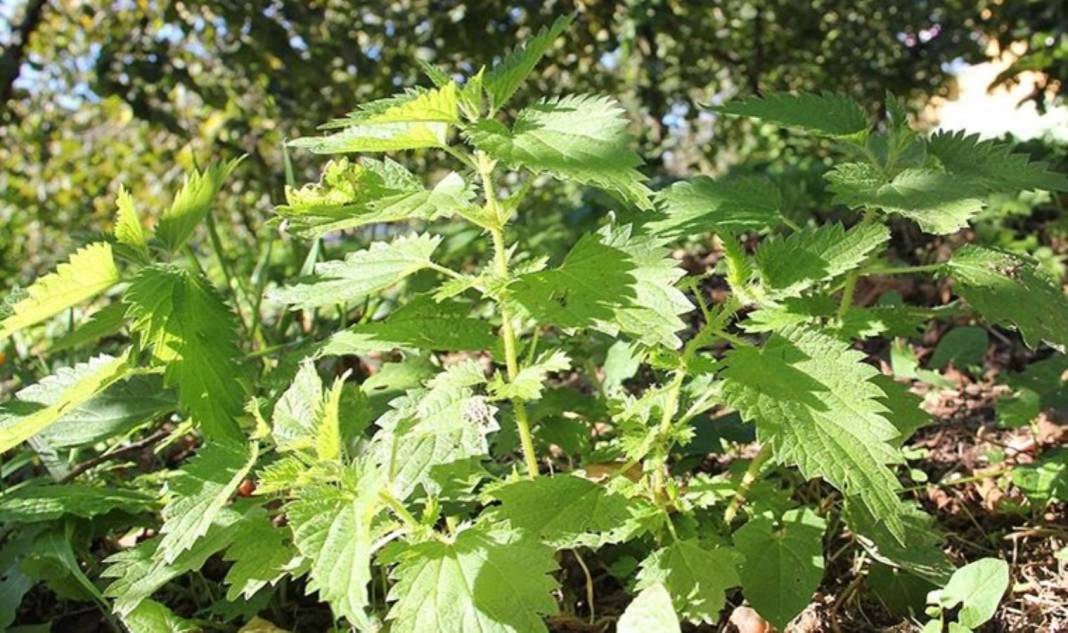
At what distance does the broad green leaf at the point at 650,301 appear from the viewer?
3.60ft

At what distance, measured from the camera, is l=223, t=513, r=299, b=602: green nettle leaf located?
1267mm

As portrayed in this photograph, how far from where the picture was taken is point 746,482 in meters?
1.37

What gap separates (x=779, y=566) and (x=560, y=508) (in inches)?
11.5

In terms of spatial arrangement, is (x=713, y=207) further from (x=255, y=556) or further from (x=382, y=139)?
(x=255, y=556)

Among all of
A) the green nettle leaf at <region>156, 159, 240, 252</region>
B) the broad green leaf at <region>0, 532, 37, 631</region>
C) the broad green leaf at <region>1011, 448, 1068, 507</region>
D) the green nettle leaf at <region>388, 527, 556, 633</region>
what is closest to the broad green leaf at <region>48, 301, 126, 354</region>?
the green nettle leaf at <region>156, 159, 240, 252</region>

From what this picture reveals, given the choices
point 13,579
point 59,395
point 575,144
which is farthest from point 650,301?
point 13,579

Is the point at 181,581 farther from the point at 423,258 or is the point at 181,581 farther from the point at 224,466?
the point at 423,258

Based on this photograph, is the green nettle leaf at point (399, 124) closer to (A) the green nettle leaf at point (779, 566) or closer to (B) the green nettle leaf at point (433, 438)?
(B) the green nettle leaf at point (433, 438)

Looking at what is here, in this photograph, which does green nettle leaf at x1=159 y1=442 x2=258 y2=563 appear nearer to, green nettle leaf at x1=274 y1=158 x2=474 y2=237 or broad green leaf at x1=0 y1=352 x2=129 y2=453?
broad green leaf at x1=0 y1=352 x2=129 y2=453

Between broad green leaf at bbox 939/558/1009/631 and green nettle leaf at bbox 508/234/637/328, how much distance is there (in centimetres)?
54

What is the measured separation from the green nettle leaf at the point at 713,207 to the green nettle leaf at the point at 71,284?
66 centimetres

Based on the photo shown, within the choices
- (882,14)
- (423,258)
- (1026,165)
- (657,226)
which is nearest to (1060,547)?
(1026,165)

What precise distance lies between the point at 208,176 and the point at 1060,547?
51.3 inches

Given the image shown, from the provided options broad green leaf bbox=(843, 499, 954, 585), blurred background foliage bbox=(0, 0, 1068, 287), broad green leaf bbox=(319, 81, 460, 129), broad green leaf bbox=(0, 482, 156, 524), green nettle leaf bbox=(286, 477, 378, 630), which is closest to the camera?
green nettle leaf bbox=(286, 477, 378, 630)
